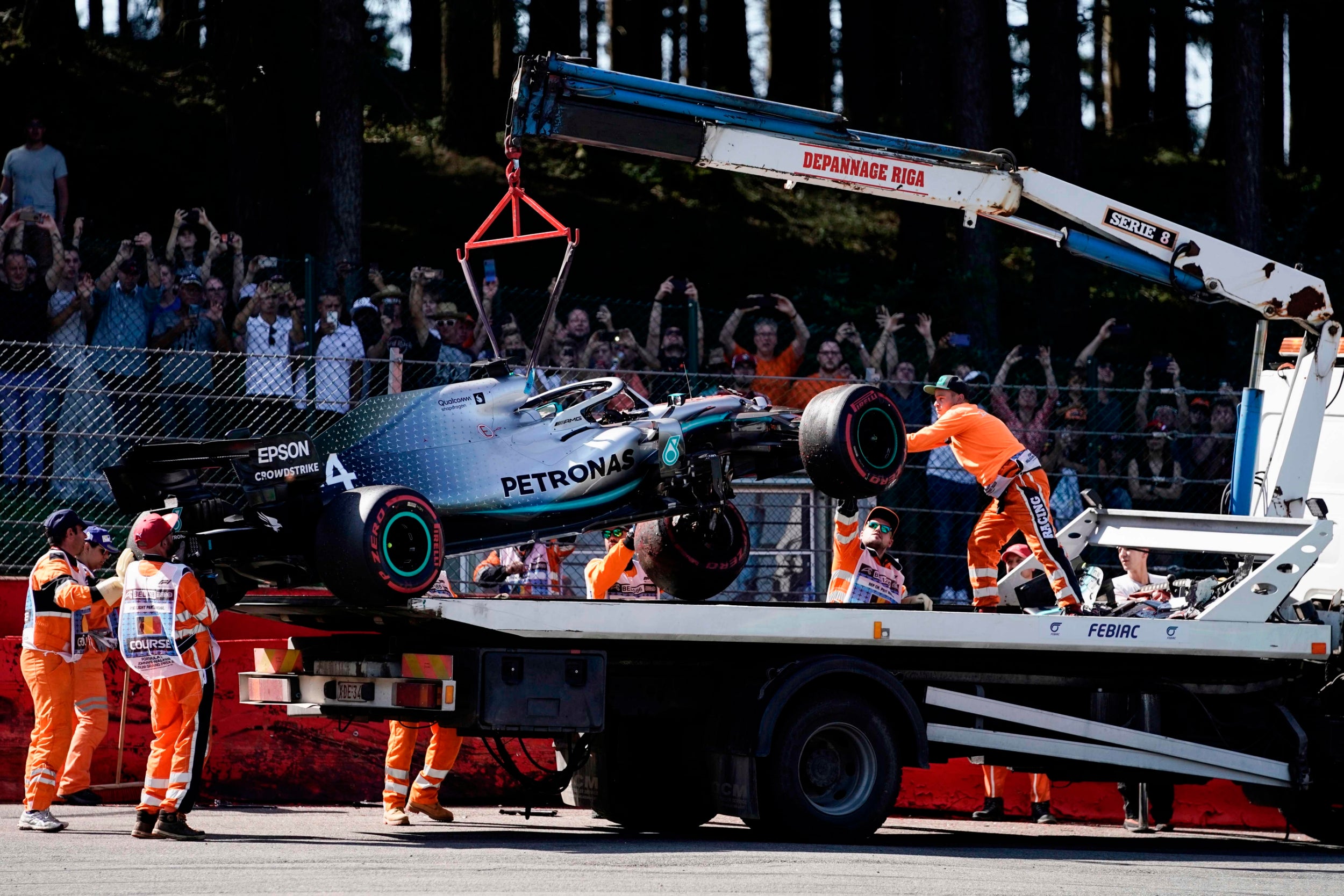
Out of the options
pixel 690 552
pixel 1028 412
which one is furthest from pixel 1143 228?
pixel 690 552

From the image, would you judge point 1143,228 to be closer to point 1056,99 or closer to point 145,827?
point 145,827

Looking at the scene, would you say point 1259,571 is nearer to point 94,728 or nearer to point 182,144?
point 94,728

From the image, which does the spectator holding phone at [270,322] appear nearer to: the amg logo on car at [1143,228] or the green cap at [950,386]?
the green cap at [950,386]

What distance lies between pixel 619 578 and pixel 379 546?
3644mm

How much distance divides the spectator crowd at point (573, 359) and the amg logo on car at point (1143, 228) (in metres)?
1.45

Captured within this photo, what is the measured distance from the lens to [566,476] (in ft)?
31.4

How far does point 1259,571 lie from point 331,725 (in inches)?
225

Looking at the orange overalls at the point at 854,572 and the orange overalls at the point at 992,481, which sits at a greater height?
the orange overalls at the point at 992,481

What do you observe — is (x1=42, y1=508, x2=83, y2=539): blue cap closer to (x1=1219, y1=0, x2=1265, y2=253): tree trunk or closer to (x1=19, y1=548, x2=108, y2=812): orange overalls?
(x1=19, y1=548, x2=108, y2=812): orange overalls

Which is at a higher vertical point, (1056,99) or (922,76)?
(922,76)

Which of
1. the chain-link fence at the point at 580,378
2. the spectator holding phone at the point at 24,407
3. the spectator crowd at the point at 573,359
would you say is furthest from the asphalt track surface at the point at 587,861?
the spectator crowd at the point at 573,359

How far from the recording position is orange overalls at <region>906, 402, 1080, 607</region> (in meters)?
11.3

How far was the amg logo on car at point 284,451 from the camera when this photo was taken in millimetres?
8773

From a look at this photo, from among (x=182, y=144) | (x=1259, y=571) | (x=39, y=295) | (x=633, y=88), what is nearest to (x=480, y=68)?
(x=182, y=144)
